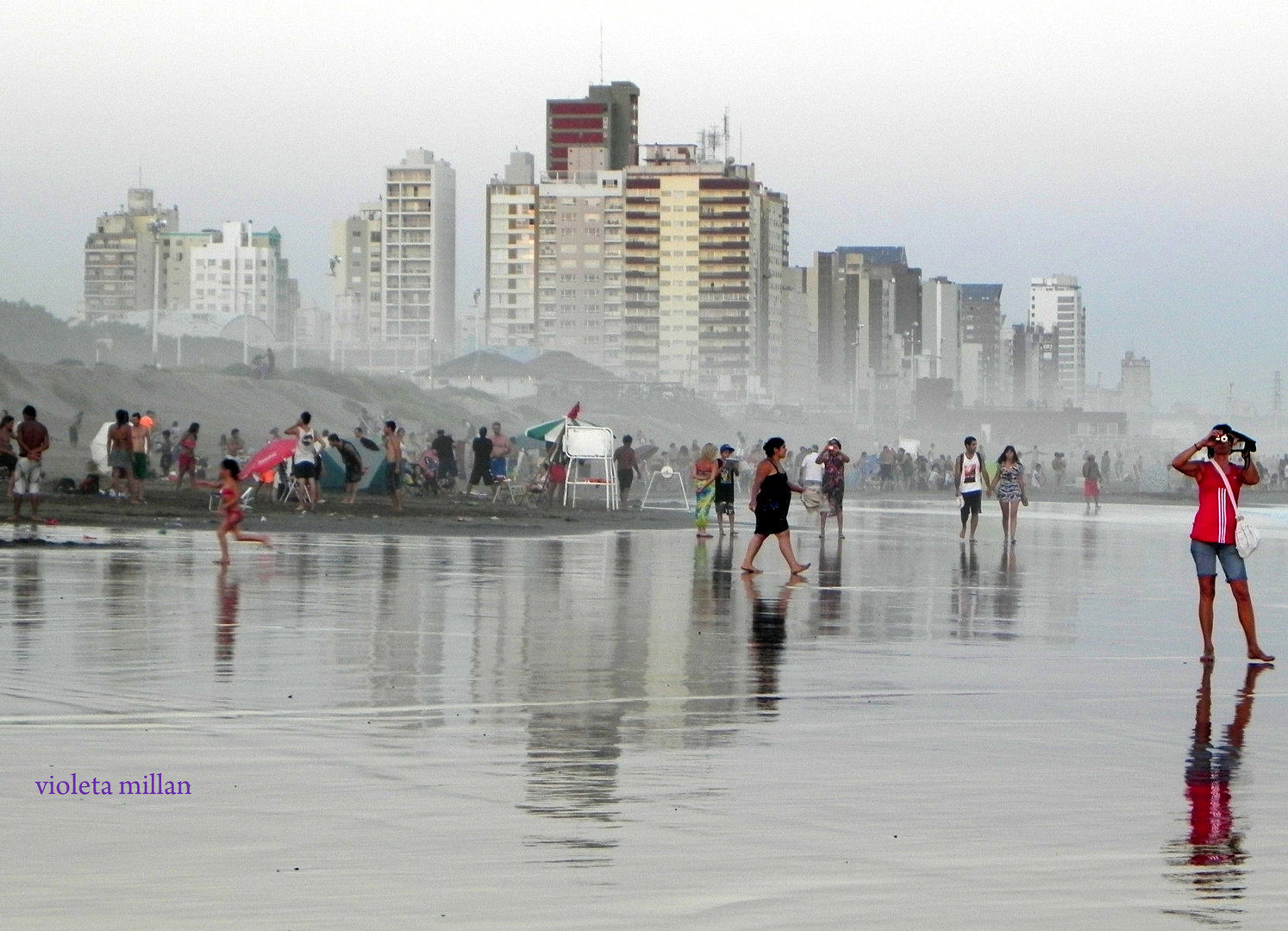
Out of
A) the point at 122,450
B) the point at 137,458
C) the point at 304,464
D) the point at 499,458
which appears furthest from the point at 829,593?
the point at 499,458

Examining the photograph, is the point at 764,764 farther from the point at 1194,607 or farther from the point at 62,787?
the point at 1194,607

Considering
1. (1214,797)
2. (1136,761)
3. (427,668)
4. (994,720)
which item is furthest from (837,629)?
(1214,797)

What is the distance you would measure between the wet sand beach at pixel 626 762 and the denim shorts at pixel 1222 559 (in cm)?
65

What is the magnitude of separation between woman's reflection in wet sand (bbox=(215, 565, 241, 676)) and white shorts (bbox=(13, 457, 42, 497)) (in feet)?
28.2

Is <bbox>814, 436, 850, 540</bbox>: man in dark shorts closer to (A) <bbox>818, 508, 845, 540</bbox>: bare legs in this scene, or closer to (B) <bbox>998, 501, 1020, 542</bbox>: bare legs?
(A) <bbox>818, 508, 845, 540</bbox>: bare legs

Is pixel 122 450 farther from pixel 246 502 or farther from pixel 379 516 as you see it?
pixel 379 516

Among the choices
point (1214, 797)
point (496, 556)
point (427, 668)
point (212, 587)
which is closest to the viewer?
point (1214, 797)

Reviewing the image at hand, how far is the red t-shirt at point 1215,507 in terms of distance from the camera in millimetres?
13781

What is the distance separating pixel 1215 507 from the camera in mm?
13781

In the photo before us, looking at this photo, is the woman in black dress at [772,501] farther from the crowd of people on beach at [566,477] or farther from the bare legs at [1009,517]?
the bare legs at [1009,517]

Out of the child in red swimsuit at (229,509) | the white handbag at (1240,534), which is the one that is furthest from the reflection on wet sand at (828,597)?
the child in red swimsuit at (229,509)

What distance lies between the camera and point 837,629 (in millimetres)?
15859

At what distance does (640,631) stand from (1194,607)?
20.4ft

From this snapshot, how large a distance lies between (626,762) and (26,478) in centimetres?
2113
